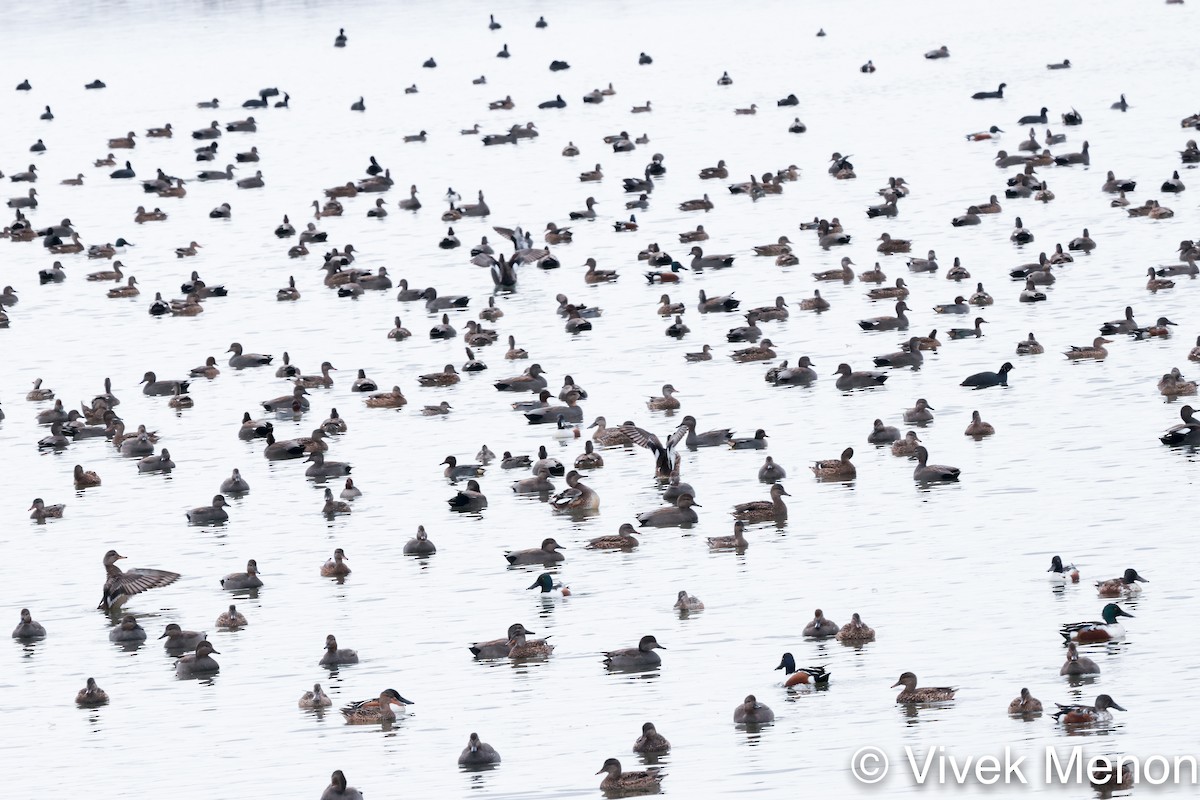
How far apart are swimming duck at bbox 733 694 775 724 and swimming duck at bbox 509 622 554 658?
3.92 metres

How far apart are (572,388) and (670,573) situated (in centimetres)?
1217

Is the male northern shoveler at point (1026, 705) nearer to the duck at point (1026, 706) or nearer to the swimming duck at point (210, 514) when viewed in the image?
the duck at point (1026, 706)

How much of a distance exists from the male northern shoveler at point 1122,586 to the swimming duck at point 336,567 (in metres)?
11.5

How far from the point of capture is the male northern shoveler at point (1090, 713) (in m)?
24.0

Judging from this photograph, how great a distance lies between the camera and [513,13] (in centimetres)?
15375

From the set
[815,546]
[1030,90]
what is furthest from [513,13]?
[815,546]

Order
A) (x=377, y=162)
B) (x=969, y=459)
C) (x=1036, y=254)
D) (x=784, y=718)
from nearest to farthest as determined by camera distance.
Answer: (x=784, y=718)
(x=969, y=459)
(x=1036, y=254)
(x=377, y=162)

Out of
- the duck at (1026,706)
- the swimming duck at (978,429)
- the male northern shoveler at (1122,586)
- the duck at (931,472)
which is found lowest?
the duck at (1026,706)

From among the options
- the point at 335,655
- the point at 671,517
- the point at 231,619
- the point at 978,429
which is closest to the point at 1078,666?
the point at 335,655

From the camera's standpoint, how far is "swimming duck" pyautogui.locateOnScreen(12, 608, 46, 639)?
30984mm

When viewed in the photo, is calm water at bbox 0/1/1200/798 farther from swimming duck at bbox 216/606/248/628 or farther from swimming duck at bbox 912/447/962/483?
swimming duck at bbox 912/447/962/483

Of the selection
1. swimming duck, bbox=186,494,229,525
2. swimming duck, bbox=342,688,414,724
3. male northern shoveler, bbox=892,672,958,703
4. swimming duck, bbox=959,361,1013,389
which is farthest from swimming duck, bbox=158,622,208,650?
swimming duck, bbox=959,361,1013,389

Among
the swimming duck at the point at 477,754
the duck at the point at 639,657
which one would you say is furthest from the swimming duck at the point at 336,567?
the swimming duck at the point at 477,754

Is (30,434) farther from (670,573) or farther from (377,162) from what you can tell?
(377,162)
